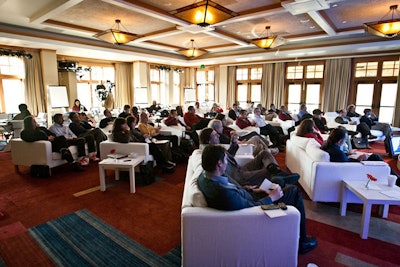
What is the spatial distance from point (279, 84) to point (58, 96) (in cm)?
960

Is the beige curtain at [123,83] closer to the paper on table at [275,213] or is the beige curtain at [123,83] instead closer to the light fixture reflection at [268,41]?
the light fixture reflection at [268,41]

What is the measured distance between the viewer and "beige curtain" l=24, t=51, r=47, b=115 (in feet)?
28.9

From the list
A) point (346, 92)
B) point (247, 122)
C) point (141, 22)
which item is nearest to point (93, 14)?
point (141, 22)

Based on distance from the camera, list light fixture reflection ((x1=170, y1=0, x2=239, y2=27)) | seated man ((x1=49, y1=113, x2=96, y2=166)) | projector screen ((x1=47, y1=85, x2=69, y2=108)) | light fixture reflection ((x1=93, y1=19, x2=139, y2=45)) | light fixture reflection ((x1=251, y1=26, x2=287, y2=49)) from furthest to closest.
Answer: projector screen ((x1=47, y1=85, x2=69, y2=108))
light fixture reflection ((x1=251, y1=26, x2=287, y2=49))
light fixture reflection ((x1=93, y1=19, x2=139, y2=45))
seated man ((x1=49, y1=113, x2=96, y2=166))
light fixture reflection ((x1=170, y1=0, x2=239, y2=27))

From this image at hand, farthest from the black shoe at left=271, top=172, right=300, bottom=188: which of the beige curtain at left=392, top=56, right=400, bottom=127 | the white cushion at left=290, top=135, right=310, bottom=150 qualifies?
the beige curtain at left=392, top=56, right=400, bottom=127

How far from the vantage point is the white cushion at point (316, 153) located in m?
3.17

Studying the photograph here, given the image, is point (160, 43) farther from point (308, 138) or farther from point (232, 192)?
point (232, 192)

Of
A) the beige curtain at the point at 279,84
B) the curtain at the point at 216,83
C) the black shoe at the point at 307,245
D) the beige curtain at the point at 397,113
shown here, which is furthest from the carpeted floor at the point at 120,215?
the curtain at the point at 216,83

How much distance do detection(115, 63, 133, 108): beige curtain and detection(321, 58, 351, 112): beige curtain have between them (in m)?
9.23

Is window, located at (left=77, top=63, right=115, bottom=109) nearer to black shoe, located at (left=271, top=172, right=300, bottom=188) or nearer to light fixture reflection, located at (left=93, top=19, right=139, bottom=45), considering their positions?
light fixture reflection, located at (left=93, top=19, right=139, bottom=45)

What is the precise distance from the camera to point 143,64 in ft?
39.7

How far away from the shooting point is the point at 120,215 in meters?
3.09

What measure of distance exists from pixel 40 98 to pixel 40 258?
855 centimetres

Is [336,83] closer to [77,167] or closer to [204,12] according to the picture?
[204,12]
